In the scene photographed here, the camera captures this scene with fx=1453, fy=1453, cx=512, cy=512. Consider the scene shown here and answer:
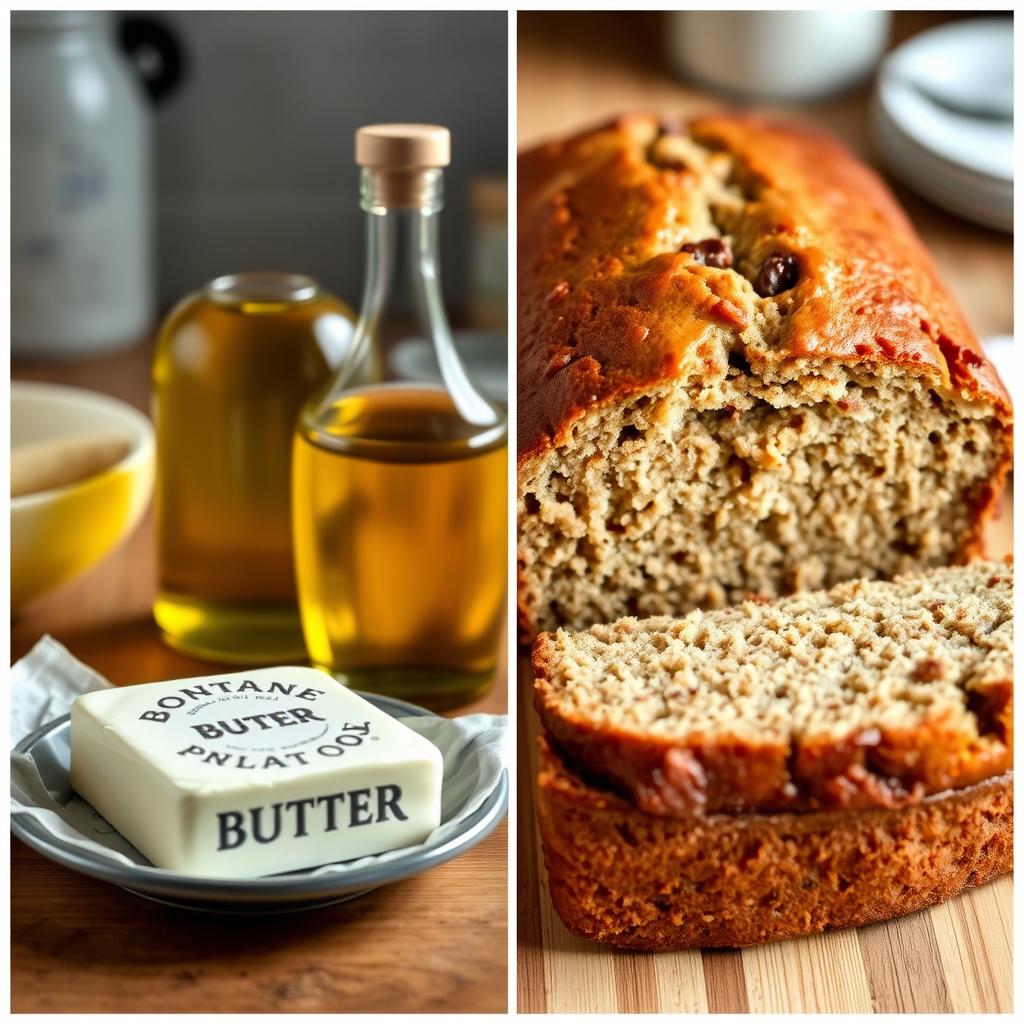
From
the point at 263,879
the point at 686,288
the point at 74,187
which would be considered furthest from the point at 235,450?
the point at 74,187

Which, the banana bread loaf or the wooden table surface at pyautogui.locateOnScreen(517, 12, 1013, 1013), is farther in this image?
the banana bread loaf

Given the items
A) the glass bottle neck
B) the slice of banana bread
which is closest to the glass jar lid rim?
the glass bottle neck

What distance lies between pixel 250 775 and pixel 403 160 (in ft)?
2.07

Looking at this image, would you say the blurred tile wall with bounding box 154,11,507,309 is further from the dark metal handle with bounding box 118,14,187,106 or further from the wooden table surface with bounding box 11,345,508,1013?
the wooden table surface with bounding box 11,345,508,1013

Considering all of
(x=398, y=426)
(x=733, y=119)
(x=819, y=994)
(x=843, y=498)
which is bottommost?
(x=819, y=994)

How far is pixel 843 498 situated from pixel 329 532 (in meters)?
0.60

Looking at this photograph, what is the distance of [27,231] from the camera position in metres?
2.91

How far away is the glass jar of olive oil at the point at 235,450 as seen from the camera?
1.70 m

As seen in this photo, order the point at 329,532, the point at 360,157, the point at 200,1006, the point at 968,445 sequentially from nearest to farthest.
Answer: the point at 200,1006 → the point at 360,157 → the point at 329,532 → the point at 968,445

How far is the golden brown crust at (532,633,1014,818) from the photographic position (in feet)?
4.02

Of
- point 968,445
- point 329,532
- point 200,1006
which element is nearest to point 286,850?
point 200,1006

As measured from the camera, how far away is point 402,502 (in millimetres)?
1554

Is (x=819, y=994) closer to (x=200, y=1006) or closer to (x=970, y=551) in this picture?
(x=200, y=1006)

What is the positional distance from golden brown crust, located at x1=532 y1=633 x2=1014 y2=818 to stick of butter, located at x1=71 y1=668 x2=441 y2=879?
0.54 ft
